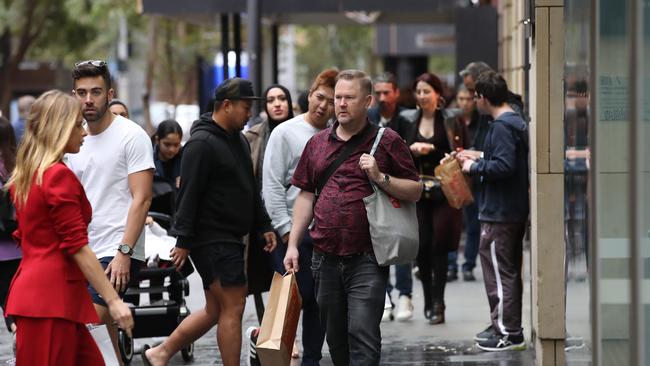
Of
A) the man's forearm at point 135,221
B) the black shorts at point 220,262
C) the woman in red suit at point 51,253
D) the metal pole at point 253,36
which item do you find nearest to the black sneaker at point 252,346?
the black shorts at point 220,262

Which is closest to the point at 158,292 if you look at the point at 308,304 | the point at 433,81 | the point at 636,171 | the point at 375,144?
the point at 308,304

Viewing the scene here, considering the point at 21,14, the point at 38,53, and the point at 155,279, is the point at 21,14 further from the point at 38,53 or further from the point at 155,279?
the point at 155,279

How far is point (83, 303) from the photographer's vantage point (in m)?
5.39

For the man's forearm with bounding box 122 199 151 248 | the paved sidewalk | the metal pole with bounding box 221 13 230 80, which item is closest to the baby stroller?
the paved sidewalk

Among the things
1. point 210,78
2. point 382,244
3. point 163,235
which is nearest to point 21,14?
point 210,78

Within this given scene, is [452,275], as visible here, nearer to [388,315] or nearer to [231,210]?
[388,315]

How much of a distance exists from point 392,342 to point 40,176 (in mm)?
4672

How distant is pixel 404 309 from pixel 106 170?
4105mm

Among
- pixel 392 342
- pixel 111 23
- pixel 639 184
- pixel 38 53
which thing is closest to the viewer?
pixel 639 184

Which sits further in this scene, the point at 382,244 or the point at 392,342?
the point at 392,342

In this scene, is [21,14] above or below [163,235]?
above

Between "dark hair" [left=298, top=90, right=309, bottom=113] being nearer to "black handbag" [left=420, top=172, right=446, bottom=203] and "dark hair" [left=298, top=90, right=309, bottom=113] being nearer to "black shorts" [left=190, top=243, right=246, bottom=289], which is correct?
"black handbag" [left=420, top=172, right=446, bottom=203]

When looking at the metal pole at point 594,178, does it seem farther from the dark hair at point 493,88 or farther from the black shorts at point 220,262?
the dark hair at point 493,88

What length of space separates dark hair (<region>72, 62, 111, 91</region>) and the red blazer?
1.71 meters
